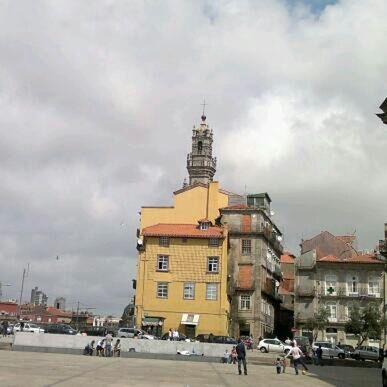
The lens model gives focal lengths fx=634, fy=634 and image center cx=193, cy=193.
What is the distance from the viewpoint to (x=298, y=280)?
84250mm

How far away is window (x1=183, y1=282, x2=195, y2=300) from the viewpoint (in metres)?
73.3

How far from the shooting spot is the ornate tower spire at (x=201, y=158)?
143 metres

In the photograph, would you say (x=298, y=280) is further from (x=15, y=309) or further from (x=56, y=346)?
(x=15, y=309)

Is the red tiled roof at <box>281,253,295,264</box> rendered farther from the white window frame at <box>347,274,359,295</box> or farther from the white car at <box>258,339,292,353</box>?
the white car at <box>258,339,292,353</box>

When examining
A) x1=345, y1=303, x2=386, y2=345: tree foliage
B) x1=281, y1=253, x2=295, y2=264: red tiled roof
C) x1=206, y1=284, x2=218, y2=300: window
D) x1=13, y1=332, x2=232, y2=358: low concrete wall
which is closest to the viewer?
x1=13, y1=332, x2=232, y2=358: low concrete wall

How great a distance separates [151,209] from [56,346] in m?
38.1

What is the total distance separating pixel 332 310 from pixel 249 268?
42.6ft

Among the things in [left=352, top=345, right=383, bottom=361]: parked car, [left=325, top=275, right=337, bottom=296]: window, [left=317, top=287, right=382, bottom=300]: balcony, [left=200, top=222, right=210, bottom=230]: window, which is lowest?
[left=352, top=345, right=383, bottom=361]: parked car

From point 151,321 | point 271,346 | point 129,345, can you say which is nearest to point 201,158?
point 151,321

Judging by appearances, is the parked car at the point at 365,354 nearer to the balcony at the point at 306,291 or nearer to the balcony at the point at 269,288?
the balcony at the point at 269,288

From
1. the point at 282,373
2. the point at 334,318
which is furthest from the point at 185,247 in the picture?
the point at 282,373

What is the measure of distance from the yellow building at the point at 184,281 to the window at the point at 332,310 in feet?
50.5

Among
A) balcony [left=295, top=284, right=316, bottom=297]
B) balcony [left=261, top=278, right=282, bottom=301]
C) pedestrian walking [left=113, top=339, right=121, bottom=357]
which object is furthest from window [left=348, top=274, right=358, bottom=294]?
pedestrian walking [left=113, top=339, right=121, bottom=357]

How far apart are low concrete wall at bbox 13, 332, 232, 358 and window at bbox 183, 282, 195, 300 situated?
26.5 meters
